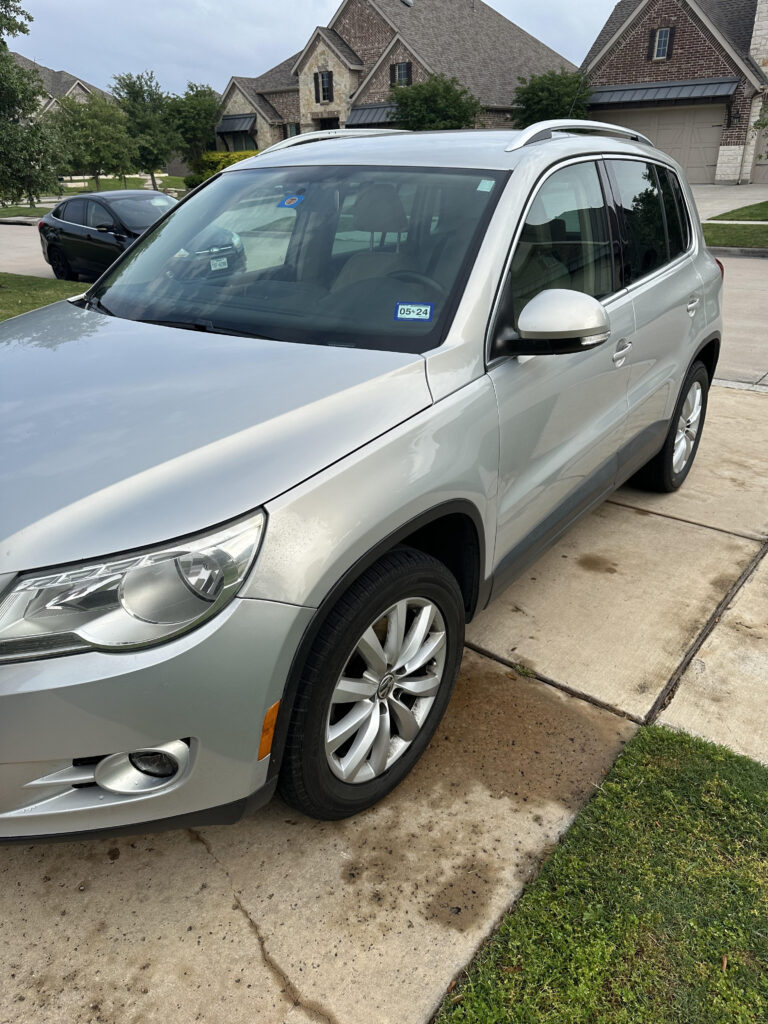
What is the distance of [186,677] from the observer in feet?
5.56

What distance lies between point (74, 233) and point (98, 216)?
0.66 m

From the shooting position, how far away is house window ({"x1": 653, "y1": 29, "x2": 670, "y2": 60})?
34.7m

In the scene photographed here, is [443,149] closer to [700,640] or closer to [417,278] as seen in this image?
[417,278]

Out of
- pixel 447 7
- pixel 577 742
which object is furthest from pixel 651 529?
pixel 447 7

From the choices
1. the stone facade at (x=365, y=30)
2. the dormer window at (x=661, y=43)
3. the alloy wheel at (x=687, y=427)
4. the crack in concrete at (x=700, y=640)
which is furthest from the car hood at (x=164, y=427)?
the stone facade at (x=365, y=30)

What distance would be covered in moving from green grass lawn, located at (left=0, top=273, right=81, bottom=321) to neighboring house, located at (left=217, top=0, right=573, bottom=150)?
30.8 meters

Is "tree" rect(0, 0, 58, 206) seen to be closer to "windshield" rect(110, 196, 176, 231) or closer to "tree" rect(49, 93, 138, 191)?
"windshield" rect(110, 196, 176, 231)

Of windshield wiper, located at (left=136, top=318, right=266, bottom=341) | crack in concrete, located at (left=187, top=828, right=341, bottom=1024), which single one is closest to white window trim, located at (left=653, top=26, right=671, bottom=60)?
windshield wiper, located at (left=136, top=318, right=266, bottom=341)

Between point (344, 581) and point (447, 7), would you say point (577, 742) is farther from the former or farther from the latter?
point (447, 7)

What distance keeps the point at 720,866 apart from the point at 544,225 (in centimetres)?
211

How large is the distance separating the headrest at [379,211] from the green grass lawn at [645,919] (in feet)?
6.50

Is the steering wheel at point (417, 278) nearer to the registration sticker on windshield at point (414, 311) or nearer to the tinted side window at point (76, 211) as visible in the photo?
the registration sticker on windshield at point (414, 311)

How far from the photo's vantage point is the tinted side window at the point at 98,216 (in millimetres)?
12266

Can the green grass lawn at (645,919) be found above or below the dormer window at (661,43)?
below
